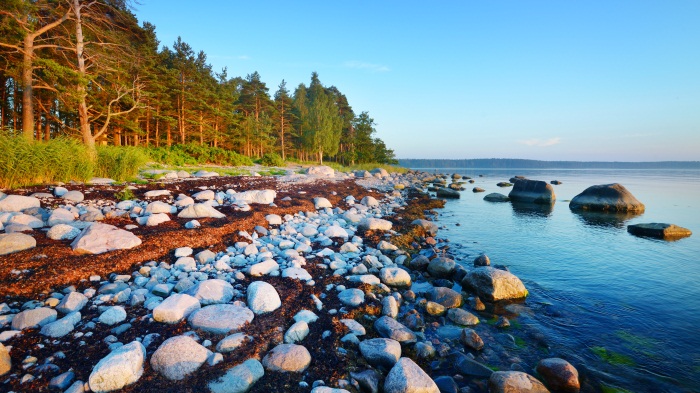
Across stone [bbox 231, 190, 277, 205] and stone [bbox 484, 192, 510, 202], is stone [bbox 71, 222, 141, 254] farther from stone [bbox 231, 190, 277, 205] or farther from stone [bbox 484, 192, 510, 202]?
stone [bbox 484, 192, 510, 202]

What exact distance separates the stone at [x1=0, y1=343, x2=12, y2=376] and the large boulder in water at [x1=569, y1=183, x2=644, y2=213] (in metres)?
22.1

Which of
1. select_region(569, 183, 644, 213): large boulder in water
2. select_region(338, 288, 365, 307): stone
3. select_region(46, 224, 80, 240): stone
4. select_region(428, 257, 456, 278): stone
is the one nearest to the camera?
select_region(338, 288, 365, 307): stone

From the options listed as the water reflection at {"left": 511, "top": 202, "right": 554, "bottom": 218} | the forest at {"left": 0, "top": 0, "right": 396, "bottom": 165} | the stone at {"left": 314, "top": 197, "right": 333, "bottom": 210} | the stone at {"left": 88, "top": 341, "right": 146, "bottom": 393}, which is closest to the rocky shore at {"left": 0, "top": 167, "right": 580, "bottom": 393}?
the stone at {"left": 88, "top": 341, "right": 146, "bottom": 393}

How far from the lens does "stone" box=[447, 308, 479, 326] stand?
4359mm

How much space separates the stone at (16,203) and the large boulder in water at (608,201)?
23.1 m

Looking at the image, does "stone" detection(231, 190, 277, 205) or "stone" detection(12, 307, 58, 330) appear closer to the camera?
"stone" detection(12, 307, 58, 330)

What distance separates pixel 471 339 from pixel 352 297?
1717mm

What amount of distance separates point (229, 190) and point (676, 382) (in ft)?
34.9

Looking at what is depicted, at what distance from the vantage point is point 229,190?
9.85 metres

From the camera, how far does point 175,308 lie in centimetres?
327

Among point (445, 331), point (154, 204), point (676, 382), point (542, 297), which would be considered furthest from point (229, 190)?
point (676, 382)

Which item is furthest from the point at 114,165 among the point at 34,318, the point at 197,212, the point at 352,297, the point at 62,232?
the point at 352,297

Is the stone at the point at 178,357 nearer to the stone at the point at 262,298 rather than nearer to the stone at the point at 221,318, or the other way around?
the stone at the point at 221,318

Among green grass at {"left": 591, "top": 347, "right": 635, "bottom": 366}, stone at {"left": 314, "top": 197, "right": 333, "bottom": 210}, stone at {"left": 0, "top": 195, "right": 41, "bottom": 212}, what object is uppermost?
stone at {"left": 0, "top": 195, "right": 41, "bottom": 212}
